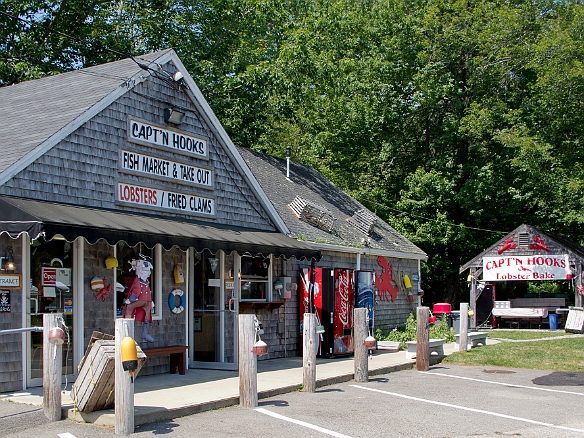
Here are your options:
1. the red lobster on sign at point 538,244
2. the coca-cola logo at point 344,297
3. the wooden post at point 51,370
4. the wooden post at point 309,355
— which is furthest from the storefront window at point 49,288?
the red lobster on sign at point 538,244

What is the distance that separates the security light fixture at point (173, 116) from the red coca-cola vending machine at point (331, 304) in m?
4.89

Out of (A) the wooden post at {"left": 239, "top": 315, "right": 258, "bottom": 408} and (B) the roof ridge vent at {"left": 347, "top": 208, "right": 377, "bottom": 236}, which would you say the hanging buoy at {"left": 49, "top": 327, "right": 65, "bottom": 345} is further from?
(B) the roof ridge vent at {"left": 347, "top": 208, "right": 377, "bottom": 236}

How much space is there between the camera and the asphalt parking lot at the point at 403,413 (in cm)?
846

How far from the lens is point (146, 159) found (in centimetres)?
1284

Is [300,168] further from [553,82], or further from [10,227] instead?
[10,227]

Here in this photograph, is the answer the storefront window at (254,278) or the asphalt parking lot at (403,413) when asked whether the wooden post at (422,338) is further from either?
the storefront window at (254,278)

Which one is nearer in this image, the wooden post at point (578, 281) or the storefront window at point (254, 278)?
the storefront window at point (254, 278)

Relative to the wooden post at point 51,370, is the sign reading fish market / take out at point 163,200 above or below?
above

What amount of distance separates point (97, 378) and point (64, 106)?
218 inches

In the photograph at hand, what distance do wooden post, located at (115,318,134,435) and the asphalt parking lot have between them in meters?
0.19

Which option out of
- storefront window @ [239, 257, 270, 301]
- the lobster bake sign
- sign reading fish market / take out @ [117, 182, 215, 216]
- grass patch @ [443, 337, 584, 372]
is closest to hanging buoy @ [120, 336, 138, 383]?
sign reading fish market / take out @ [117, 182, 215, 216]

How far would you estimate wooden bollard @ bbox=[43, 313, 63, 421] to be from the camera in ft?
27.8

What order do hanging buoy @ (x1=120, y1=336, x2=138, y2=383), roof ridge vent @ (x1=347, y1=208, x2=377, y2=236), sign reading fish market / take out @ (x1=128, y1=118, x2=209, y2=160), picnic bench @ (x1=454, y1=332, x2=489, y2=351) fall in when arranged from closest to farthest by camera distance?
hanging buoy @ (x1=120, y1=336, x2=138, y2=383) → sign reading fish market / take out @ (x1=128, y1=118, x2=209, y2=160) → picnic bench @ (x1=454, y1=332, x2=489, y2=351) → roof ridge vent @ (x1=347, y1=208, x2=377, y2=236)

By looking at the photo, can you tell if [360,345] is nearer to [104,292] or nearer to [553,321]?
[104,292]
